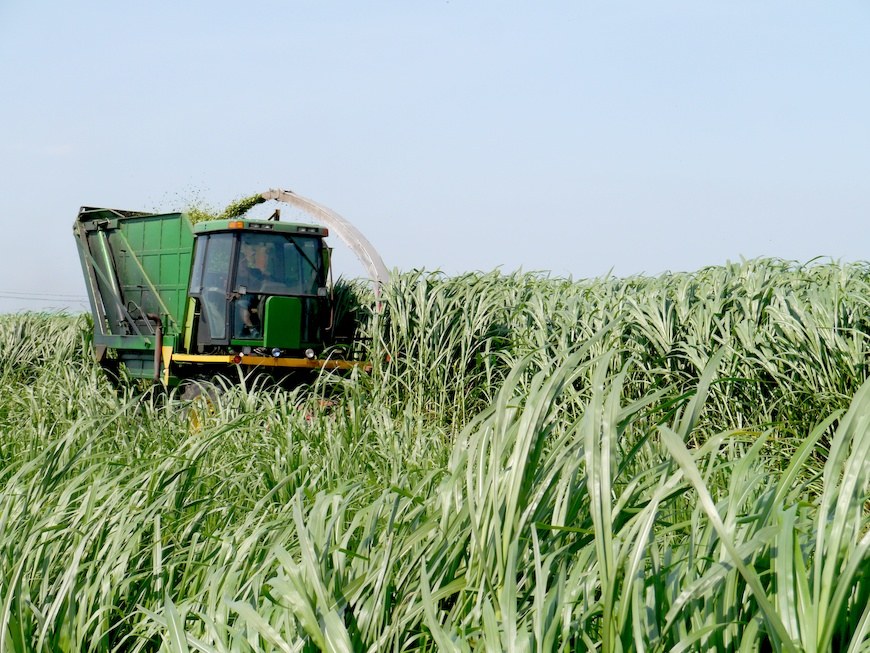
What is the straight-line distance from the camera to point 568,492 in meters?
2.57

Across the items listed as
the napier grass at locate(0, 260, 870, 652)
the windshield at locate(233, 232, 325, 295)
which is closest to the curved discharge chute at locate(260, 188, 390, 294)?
the windshield at locate(233, 232, 325, 295)

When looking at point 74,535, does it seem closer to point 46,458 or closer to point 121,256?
point 46,458

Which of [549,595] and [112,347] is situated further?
[112,347]

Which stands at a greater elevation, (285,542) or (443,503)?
(443,503)

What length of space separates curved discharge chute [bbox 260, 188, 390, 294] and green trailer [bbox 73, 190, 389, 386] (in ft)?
7.33

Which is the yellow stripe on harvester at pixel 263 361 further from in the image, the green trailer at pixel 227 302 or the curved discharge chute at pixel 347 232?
the curved discharge chute at pixel 347 232

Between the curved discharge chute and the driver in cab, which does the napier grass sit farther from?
the curved discharge chute

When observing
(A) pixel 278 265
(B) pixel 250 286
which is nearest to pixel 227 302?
(B) pixel 250 286

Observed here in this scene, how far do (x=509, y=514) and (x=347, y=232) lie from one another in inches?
440

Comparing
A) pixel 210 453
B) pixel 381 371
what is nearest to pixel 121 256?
pixel 381 371

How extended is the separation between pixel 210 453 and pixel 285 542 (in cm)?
166

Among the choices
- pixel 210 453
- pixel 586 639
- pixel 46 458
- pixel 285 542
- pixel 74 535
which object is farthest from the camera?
pixel 210 453

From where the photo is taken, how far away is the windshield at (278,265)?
966cm

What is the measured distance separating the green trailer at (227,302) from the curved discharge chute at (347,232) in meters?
2.23
